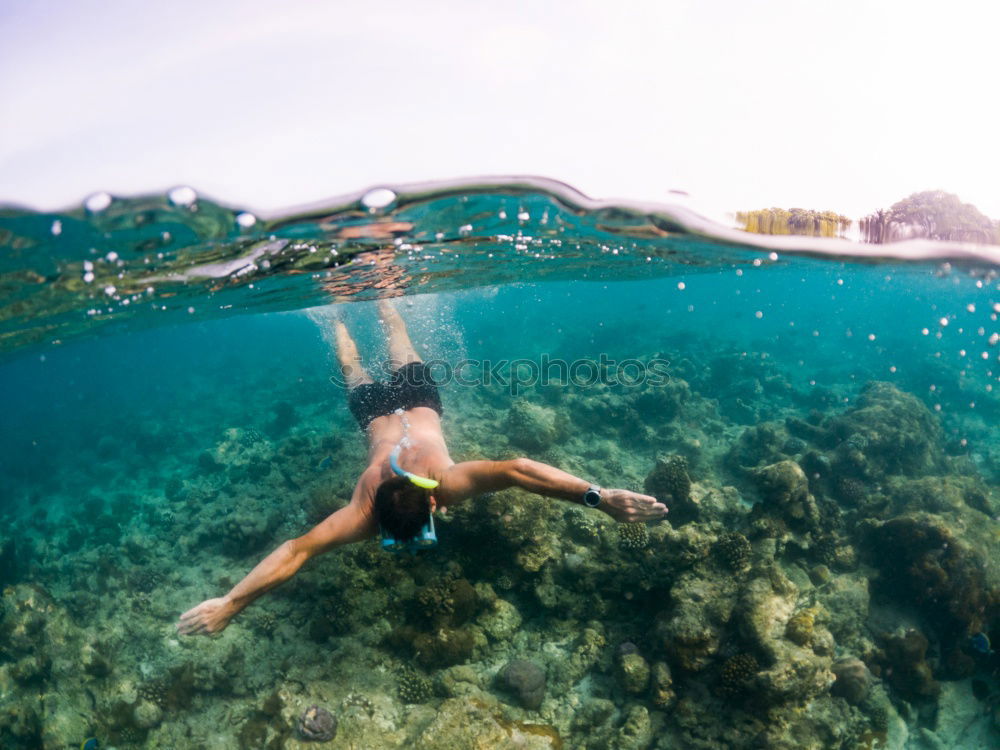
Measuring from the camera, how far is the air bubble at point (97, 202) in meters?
6.36

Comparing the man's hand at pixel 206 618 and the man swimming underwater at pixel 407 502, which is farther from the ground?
the man swimming underwater at pixel 407 502

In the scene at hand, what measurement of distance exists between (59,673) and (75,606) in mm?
3743

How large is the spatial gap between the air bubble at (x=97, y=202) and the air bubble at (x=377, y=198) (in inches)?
141

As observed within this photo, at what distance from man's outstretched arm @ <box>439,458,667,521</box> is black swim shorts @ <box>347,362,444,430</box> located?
3701mm

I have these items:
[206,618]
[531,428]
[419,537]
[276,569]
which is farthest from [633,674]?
[531,428]

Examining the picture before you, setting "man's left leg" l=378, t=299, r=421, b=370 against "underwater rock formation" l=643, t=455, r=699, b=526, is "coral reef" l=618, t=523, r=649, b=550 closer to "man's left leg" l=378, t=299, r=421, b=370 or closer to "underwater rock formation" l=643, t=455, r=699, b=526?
"underwater rock formation" l=643, t=455, r=699, b=526

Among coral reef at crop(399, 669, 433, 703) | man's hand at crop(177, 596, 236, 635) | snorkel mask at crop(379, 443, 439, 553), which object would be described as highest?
snorkel mask at crop(379, 443, 439, 553)

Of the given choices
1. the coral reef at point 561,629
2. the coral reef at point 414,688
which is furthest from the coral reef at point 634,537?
the coral reef at point 414,688

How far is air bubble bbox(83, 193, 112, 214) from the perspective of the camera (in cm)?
636

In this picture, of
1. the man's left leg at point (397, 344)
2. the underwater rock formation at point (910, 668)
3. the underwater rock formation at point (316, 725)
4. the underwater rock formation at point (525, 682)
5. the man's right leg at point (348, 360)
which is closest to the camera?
the underwater rock formation at point (316, 725)

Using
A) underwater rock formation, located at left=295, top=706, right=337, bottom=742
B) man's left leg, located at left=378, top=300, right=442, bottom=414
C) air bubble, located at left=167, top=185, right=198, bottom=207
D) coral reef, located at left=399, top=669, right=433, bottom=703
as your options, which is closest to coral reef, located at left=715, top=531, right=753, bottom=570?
coral reef, located at left=399, top=669, right=433, bottom=703

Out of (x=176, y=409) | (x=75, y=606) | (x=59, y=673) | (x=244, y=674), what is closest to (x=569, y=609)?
(x=244, y=674)

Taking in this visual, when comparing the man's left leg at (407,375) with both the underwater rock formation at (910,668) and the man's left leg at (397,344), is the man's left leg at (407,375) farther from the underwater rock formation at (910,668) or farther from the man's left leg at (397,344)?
the underwater rock formation at (910,668)

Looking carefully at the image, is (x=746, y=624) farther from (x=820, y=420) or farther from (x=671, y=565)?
(x=820, y=420)
